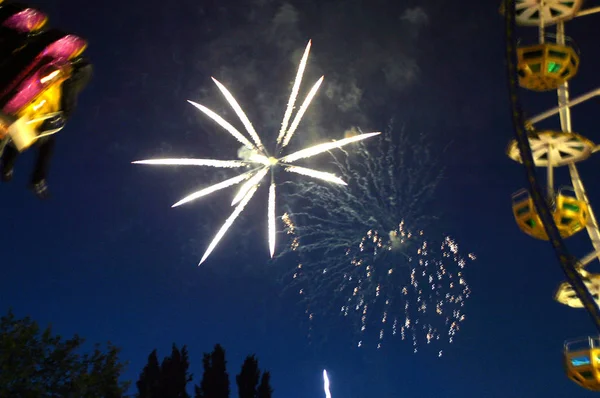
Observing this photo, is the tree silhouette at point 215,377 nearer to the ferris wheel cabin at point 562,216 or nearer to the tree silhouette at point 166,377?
the tree silhouette at point 166,377

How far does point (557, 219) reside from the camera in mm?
20219

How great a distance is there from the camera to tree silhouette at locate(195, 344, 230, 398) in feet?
100

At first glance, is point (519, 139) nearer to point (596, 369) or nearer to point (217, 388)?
point (596, 369)

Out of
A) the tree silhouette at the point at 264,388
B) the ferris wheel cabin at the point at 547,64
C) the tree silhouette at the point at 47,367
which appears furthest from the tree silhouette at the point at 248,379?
the ferris wheel cabin at the point at 547,64

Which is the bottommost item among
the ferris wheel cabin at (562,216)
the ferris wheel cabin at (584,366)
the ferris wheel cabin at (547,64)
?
the ferris wheel cabin at (584,366)

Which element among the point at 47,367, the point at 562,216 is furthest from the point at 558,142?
the point at 47,367

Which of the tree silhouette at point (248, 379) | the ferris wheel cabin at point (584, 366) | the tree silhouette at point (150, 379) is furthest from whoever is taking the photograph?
the tree silhouette at point (248, 379)

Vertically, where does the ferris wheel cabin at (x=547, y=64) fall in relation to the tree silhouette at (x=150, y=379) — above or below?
above

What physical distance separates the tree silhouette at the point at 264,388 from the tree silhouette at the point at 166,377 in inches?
170

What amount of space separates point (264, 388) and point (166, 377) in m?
5.99

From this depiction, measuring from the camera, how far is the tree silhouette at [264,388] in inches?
1265

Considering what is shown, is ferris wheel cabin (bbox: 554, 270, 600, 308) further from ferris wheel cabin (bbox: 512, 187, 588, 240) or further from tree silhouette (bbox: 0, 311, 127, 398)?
tree silhouette (bbox: 0, 311, 127, 398)

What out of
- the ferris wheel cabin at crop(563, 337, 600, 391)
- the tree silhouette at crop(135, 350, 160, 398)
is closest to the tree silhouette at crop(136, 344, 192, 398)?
the tree silhouette at crop(135, 350, 160, 398)

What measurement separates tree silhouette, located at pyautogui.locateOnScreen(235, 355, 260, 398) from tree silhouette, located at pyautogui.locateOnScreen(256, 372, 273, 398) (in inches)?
11.7
